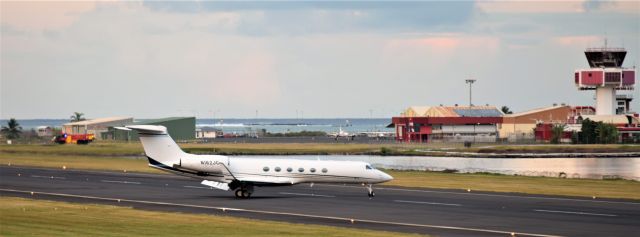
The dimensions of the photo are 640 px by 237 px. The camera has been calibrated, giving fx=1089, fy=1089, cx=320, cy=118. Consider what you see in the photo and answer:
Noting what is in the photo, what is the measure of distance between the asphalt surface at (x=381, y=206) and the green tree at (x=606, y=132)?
4314 inches

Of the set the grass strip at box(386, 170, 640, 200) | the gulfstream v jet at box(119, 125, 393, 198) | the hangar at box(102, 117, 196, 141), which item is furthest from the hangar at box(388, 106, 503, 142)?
the gulfstream v jet at box(119, 125, 393, 198)

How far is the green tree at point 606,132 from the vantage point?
167000mm

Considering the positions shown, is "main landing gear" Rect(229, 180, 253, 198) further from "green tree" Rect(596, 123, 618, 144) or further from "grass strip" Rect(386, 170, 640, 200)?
"green tree" Rect(596, 123, 618, 144)

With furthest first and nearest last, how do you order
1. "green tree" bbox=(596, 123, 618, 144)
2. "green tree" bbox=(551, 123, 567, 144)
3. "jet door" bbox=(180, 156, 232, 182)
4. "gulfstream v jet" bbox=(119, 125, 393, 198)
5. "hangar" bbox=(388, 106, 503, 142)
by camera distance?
1. "hangar" bbox=(388, 106, 503, 142)
2. "green tree" bbox=(551, 123, 567, 144)
3. "green tree" bbox=(596, 123, 618, 144)
4. "gulfstream v jet" bbox=(119, 125, 393, 198)
5. "jet door" bbox=(180, 156, 232, 182)

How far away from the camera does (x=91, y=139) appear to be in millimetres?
153375

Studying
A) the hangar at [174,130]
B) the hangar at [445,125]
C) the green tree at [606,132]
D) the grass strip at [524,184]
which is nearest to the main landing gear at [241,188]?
the grass strip at [524,184]

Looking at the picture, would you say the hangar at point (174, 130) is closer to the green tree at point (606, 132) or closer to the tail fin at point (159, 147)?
the green tree at point (606, 132)

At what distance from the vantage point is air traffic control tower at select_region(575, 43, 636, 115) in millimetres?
176250

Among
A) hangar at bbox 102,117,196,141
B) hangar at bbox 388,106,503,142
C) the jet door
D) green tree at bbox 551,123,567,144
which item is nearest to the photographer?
the jet door

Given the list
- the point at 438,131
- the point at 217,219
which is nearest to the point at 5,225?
the point at 217,219

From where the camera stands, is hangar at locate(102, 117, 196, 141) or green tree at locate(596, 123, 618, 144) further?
green tree at locate(596, 123, 618, 144)

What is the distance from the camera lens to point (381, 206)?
2025 inches

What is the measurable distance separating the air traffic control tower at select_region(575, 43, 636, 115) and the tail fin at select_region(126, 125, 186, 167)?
132m

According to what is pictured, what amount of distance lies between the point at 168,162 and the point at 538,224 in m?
20.5
